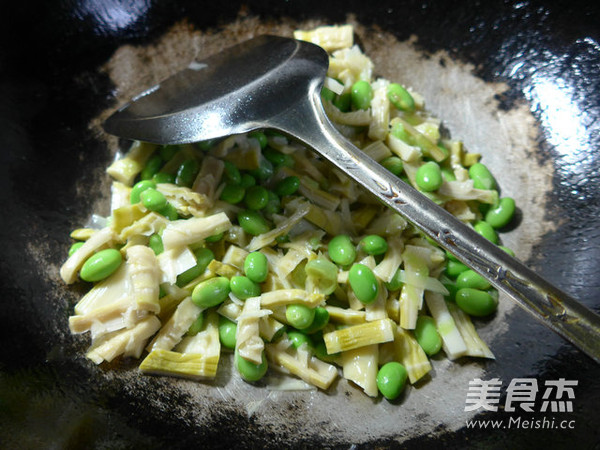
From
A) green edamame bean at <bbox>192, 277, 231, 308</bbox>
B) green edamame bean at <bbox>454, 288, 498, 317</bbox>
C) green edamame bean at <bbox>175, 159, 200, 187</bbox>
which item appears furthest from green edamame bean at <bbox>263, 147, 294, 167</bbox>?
green edamame bean at <bbox>454, 288, 498, 317</bbox>

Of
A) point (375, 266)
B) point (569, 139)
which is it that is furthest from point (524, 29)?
point (375, 266)

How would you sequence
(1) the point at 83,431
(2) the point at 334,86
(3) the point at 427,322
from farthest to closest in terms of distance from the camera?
(2) the point at 334,86 < (3) the point at 427,322 < (1) the point at 83,431

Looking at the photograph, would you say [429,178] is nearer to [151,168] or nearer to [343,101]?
[343,101]

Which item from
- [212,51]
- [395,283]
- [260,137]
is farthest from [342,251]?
Result: [212,51]

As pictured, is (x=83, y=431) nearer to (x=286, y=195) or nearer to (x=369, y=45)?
(x=286, y=195)

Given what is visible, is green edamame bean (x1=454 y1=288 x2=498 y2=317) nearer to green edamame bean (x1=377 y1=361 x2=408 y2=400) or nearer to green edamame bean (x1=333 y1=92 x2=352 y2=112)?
green edamame bean (x1=377 y1=361 x2=408 y2=400)
